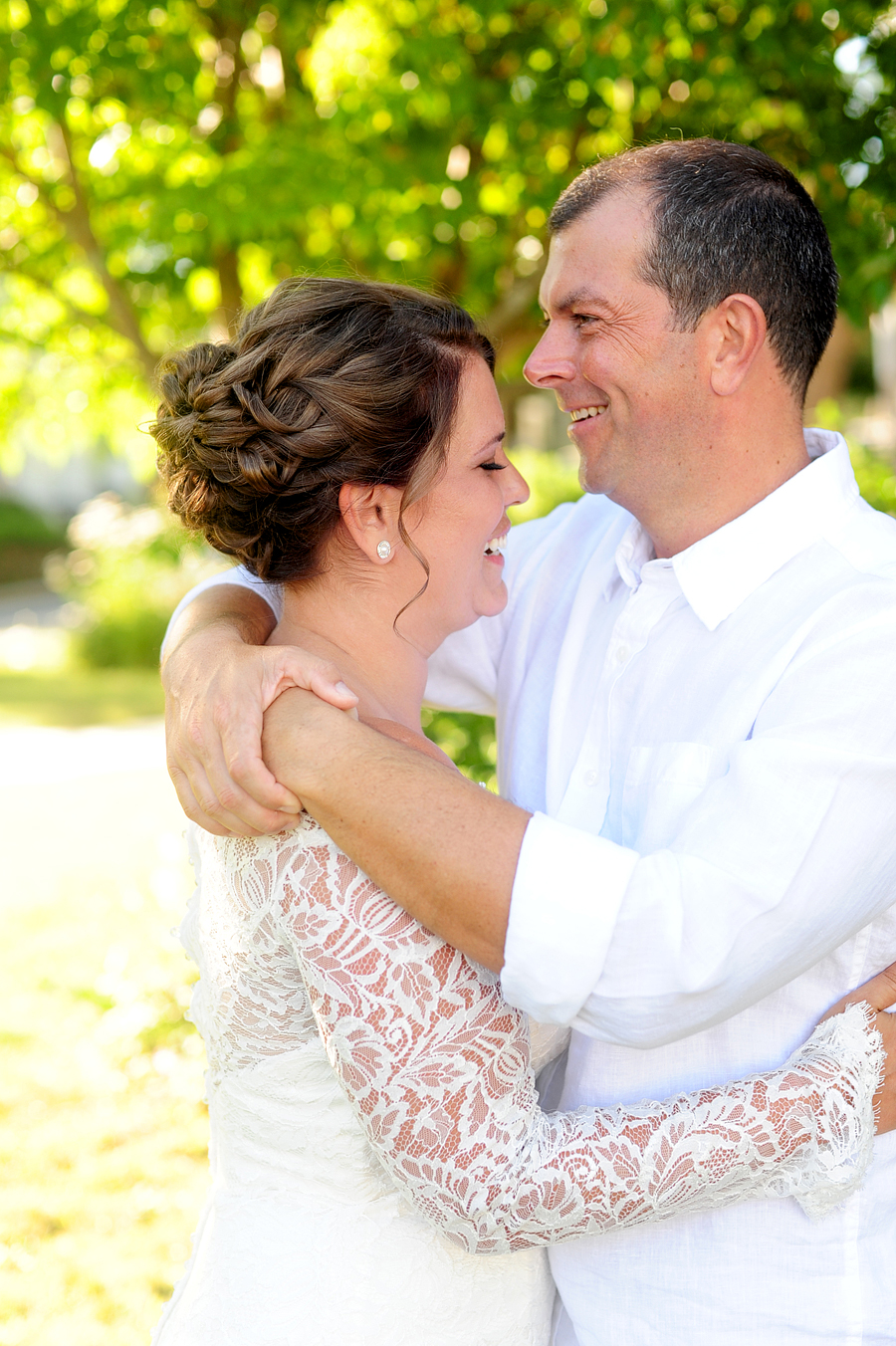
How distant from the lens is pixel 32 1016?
5914mm

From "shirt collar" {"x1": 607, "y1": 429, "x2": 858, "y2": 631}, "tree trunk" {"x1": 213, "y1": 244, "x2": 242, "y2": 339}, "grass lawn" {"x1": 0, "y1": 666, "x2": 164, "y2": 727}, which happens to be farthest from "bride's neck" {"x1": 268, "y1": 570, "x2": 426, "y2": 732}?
"grass lawn" {"x1": 0, "y1": 666, "x2": 164, "y2": 727}

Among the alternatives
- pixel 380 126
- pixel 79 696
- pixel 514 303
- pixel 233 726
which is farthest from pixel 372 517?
pixel 79 696

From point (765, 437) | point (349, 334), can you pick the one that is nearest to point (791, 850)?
point (765, 437)

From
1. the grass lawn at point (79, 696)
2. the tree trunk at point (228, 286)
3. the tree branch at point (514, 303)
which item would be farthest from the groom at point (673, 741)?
the grass lawn at point (79, 696)

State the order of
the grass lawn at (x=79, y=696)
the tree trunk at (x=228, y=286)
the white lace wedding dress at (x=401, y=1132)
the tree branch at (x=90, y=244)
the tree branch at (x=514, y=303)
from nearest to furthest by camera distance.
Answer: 1. the white lace wedding dress at (x=401, y=1132)
2. the tree branch at (x=514, y=303)
3. the tree branch at (x=90, y=244)
4. the tree trunk at (x=228, y=286)
5. the grass lawn at (x=79, y=696)

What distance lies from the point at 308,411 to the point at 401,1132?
1119 mm

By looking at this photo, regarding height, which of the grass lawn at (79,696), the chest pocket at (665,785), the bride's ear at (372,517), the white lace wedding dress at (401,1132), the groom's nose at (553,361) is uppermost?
the groom's nose at (553,361)

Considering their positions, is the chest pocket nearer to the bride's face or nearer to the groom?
the groom

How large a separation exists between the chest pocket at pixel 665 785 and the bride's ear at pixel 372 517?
57cm

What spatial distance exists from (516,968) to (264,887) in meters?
0.43

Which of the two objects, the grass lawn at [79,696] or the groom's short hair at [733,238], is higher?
the groom's short hair at [733,238]

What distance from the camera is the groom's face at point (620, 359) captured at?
7.39ft

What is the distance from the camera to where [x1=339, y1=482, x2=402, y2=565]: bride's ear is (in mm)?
2068

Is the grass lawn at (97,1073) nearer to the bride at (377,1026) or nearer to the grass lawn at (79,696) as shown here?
the bride at (377,1026)
